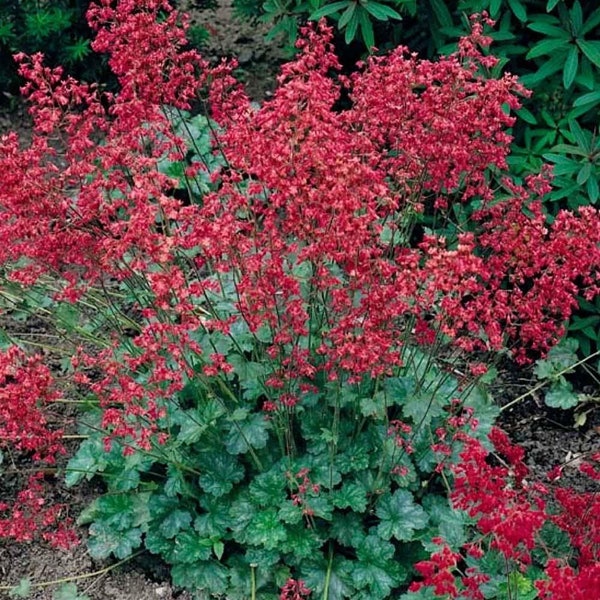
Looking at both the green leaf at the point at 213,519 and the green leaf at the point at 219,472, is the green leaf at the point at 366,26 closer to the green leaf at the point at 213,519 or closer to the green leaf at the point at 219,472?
the green leaf at the point at 219,472

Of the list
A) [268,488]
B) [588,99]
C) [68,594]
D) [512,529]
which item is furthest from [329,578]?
[588,99]

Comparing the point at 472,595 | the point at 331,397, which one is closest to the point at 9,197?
the point at 331,397

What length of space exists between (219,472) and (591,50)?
278cm

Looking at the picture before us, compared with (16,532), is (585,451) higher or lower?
lower

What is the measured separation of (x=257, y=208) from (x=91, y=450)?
5.37 ft

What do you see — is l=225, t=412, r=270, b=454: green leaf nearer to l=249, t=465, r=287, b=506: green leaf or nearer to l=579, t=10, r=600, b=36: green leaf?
l=249, t=465, r=287, b=506: green leaf

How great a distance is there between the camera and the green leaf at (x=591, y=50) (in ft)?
15.1

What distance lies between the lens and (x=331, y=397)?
4.03 metres

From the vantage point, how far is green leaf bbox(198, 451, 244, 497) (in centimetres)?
404

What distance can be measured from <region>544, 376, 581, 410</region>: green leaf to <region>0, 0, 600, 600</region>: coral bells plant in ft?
2.11

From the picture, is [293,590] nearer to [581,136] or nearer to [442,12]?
[581,136]

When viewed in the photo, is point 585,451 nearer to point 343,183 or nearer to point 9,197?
point 343,183

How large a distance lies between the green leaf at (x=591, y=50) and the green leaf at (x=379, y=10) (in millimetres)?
951

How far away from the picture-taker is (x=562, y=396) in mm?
4914
